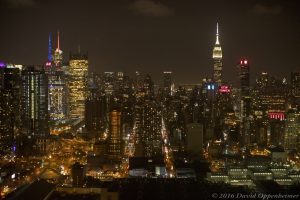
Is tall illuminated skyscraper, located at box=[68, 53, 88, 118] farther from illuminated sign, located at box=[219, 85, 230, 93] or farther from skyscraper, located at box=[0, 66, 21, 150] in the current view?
illuminated sign, located at box=[219, 85, 230, 93]

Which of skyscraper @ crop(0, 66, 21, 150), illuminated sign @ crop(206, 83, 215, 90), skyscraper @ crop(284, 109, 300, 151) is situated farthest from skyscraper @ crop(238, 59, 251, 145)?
skyscraper @ crop(0, 66, 21, 150)

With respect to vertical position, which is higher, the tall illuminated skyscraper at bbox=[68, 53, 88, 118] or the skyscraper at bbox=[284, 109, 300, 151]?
the tall illuminated skyscraper at bbox=[68, 53, 88, 118]

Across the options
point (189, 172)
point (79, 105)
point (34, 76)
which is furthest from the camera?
point (79, 105)

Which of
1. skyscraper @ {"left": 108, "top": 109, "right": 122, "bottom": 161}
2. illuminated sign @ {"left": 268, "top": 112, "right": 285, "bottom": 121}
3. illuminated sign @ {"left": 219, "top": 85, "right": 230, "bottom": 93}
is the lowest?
skyscraper @ {"left": 108, "top": 109, "right": 122, "bottom": 161}

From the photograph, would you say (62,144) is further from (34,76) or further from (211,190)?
(211,190)

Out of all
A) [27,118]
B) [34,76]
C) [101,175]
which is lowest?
[101,175]

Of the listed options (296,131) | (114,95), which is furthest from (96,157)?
(114,95)

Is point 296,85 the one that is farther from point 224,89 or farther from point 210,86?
point 210,86

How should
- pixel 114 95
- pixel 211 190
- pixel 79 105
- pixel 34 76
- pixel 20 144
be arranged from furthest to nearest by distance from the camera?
pixel 79 105, pixel 114 95, pixel 34 76, pixel 20 144, pixel 211 190

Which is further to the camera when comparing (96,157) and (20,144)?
(20,144)
